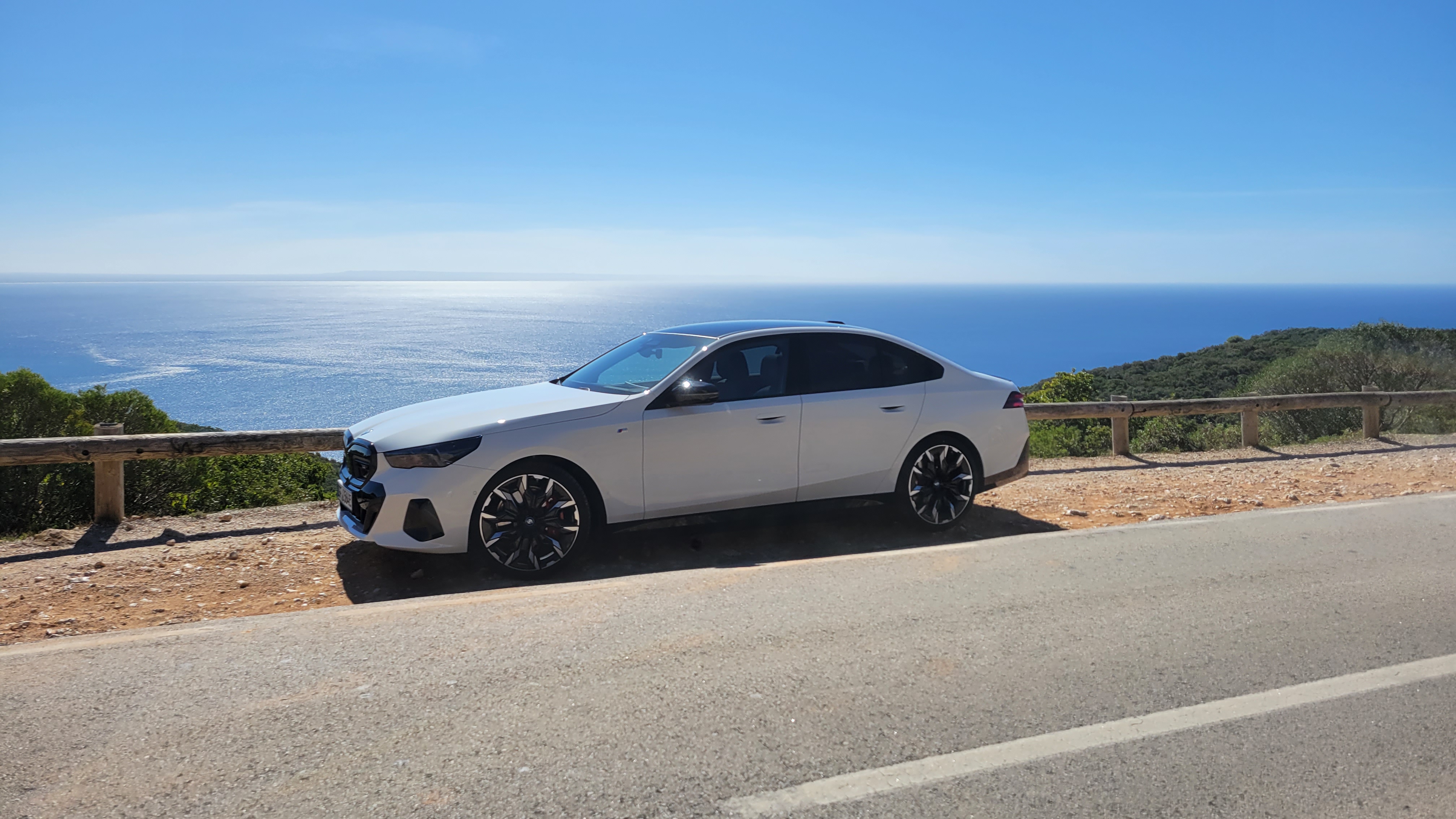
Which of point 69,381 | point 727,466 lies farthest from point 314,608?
point 69,381

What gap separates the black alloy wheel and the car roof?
1.20 meters

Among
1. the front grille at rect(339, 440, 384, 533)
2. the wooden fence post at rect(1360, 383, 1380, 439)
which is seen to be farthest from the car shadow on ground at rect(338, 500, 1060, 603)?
the wooden fence post at rect(1360, 383, 1380, 439)

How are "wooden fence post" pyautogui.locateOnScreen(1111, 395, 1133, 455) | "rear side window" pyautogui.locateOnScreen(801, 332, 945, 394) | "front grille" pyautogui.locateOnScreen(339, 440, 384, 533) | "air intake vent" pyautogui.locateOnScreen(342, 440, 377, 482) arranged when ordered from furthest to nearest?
"wooden fence post" pyautogui.locateOnScreen(1111, 395, 1133, 455) → "rear side window" pyautogui.locateOnScreen(801, 332, 945, 394) → "air intake vent" pyautogui.locateOnScreen(342, 440, 377, 482) → "front grille" pyautogui.locateOnScreen(339, 440, 384, 533)

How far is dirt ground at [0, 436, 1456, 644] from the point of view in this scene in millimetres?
6035

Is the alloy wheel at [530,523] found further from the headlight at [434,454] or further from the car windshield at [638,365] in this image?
the car windshield at [638,365]

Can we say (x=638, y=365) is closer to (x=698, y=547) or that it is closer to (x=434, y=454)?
(x=698, y=547)

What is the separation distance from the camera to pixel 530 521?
6090 millimetres

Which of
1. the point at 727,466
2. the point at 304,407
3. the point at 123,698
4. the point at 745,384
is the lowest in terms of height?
the point at 304,407

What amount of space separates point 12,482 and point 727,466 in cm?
1108

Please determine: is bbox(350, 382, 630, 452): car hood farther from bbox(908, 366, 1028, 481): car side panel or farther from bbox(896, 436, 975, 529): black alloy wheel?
bbox(908, 366, 1028, 481): car side panel

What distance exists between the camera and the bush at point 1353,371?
2230cm

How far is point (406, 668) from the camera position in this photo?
417 cm

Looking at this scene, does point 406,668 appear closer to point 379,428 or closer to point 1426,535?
point 379,428

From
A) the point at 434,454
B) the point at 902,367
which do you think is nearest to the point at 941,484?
the point at 902,367
